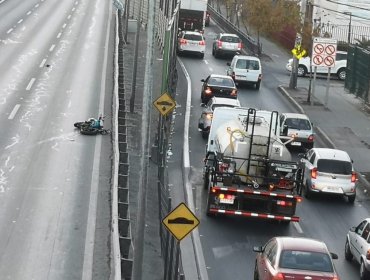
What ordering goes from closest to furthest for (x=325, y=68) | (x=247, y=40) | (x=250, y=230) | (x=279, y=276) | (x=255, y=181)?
(x=279, y=276) → (x=255, y=181) → (x=250, y=230) → (x=325, y=68) → (x=247, y=40)

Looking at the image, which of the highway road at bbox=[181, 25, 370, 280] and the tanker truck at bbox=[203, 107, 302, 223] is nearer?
the highway road at bbox=[181, 25, 370, 280]

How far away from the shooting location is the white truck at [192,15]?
225 feet

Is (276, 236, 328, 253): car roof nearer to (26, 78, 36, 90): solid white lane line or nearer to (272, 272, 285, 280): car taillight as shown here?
(272, 272, 285, 280): car taillight

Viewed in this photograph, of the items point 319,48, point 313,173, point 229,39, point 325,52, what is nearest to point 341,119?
point 325,52

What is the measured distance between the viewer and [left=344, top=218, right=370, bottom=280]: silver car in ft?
67.6

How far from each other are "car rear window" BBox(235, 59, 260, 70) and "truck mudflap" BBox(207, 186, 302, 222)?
88.1ft

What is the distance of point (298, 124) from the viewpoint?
1433 inches

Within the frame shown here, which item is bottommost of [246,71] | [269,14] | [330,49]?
[246,71]

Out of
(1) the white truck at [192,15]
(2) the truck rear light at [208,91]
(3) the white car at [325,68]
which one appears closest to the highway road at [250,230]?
(2) the truck rear light at [208,91]

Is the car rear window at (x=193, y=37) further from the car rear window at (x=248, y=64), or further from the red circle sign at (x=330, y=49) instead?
the red circle sign at (x=330, y=49)

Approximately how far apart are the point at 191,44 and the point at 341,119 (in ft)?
61.7

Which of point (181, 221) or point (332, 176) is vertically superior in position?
point (181, 221)

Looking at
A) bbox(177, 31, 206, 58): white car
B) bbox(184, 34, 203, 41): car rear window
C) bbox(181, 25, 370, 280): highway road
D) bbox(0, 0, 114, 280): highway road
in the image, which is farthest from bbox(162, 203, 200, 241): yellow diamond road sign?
bbox(184, 34, 203, 41): car rear window

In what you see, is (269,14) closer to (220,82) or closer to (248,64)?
(248,64)
